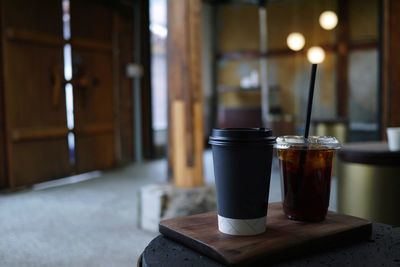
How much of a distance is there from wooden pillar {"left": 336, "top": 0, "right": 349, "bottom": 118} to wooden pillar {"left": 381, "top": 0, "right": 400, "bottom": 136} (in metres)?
3.85

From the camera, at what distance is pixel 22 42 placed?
4859 millimetres

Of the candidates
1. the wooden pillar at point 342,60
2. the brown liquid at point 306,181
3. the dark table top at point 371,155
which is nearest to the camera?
the brown liquid at point 306,181

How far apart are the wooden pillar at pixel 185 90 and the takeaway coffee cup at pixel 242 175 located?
86.8 inches

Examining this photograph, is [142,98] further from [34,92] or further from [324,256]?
[324,256]

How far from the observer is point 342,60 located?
8.28m

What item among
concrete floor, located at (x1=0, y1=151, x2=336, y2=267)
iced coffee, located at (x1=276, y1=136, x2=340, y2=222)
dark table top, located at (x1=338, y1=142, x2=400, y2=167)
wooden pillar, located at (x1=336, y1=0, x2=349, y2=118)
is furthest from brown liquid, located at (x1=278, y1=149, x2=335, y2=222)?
wooden pillar, located at (x1=336, y1=0, x2=349, y2=118)

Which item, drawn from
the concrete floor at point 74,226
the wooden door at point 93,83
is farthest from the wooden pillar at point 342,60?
the wooden door at point 93,83

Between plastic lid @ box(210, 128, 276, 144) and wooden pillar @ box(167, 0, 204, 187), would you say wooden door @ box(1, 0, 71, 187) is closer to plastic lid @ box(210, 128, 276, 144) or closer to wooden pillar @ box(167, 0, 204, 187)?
wooden pillar @ box(167, 0, 204, 187)

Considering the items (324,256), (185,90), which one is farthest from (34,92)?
(324,256)

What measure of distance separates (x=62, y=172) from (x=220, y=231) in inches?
195

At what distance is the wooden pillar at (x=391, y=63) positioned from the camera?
167 inches

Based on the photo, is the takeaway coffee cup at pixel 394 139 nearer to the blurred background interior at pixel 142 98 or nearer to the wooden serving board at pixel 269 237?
the blurred background interior at pixel 142 98

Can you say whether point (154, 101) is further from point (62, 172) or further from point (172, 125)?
point (172, 125)

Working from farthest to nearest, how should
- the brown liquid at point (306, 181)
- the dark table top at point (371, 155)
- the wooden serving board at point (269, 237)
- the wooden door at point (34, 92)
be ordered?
the wooden door at point (34, 92) → the dark table top at point (371, 155) → the brown liquid at point (306, 181) → the wooden serving board at point (269, 237)
